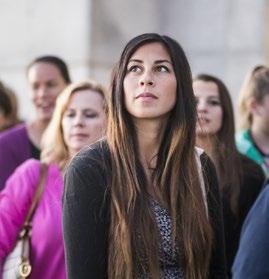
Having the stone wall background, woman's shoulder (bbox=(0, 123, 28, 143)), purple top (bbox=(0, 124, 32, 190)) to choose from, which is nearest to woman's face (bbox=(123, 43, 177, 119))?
purple top (bbox=(0, 124, 32, 190))

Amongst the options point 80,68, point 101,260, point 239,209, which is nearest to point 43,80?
point 239,209

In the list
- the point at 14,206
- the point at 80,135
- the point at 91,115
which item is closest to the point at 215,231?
the point at 14,206

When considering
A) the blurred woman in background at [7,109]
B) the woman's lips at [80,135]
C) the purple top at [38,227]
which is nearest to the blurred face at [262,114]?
the woman's lips at [80,135]

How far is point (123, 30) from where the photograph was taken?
26.5 ft

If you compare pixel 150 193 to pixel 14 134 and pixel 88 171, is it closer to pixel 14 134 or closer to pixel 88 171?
pixel 88 171

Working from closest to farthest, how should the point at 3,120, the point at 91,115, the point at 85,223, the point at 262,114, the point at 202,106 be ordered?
the point at 85,223
the point at 91,115
the point at 202,106
the point at 262,114
the point at 3,120

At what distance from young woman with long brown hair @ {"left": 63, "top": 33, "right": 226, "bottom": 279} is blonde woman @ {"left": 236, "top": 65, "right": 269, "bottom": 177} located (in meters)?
2.00

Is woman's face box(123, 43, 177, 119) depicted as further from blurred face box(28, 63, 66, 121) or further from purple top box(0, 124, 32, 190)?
blurred face box(28, 63, 66, 121)

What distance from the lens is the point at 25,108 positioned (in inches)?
332

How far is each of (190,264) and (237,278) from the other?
0.18 metres

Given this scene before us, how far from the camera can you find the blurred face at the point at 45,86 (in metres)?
5.69

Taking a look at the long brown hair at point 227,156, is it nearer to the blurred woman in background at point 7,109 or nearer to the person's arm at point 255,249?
the person's arm at point 255,249

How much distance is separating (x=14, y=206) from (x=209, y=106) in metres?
1.53

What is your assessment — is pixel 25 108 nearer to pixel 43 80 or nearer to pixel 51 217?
pixel 43 80
